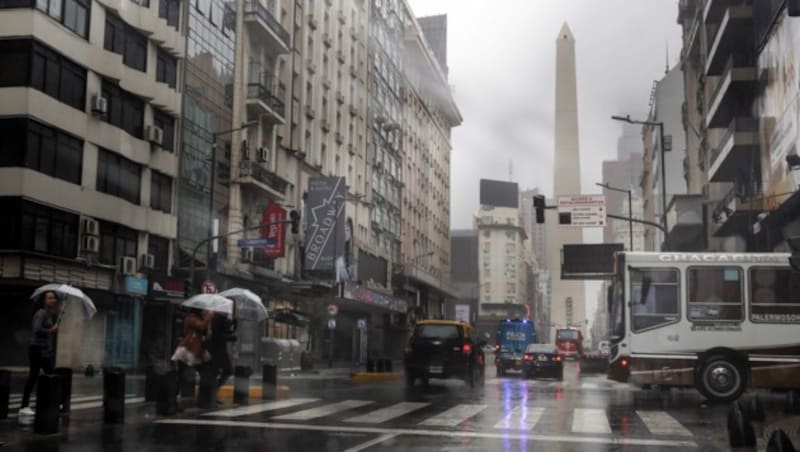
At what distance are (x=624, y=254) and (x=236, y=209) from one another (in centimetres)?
2575

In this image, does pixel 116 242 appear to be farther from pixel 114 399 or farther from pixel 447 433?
pixel 447 433

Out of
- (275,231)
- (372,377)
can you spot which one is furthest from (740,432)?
(275,231)

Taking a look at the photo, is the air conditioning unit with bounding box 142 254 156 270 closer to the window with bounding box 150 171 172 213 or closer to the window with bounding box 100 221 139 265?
the window with bounding box 100 221 139 265

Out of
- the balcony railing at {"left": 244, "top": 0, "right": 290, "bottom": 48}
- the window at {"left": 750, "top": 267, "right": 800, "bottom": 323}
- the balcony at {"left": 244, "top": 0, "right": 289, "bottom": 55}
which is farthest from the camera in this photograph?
the balcony railing at {"left": 244, "top": 0, "right": 290, "bottom": 48}

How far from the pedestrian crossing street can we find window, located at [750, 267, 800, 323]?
386 cm

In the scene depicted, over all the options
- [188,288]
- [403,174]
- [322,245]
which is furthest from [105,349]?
[403,174]

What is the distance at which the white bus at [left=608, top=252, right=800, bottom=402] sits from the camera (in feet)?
56.5

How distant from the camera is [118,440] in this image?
32.0 feet

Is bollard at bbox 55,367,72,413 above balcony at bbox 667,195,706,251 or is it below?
below

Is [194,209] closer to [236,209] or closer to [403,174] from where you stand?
[236,209]

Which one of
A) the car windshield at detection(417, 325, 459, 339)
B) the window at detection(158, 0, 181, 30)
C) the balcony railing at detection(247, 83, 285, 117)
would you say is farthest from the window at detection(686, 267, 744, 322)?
the balcony railing at detection(247, 83, 285, 117)

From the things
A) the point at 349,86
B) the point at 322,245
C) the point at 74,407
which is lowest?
the point at 74,407

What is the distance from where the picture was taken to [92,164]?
31.1 metres

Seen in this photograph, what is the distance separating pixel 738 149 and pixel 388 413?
1001 inches
